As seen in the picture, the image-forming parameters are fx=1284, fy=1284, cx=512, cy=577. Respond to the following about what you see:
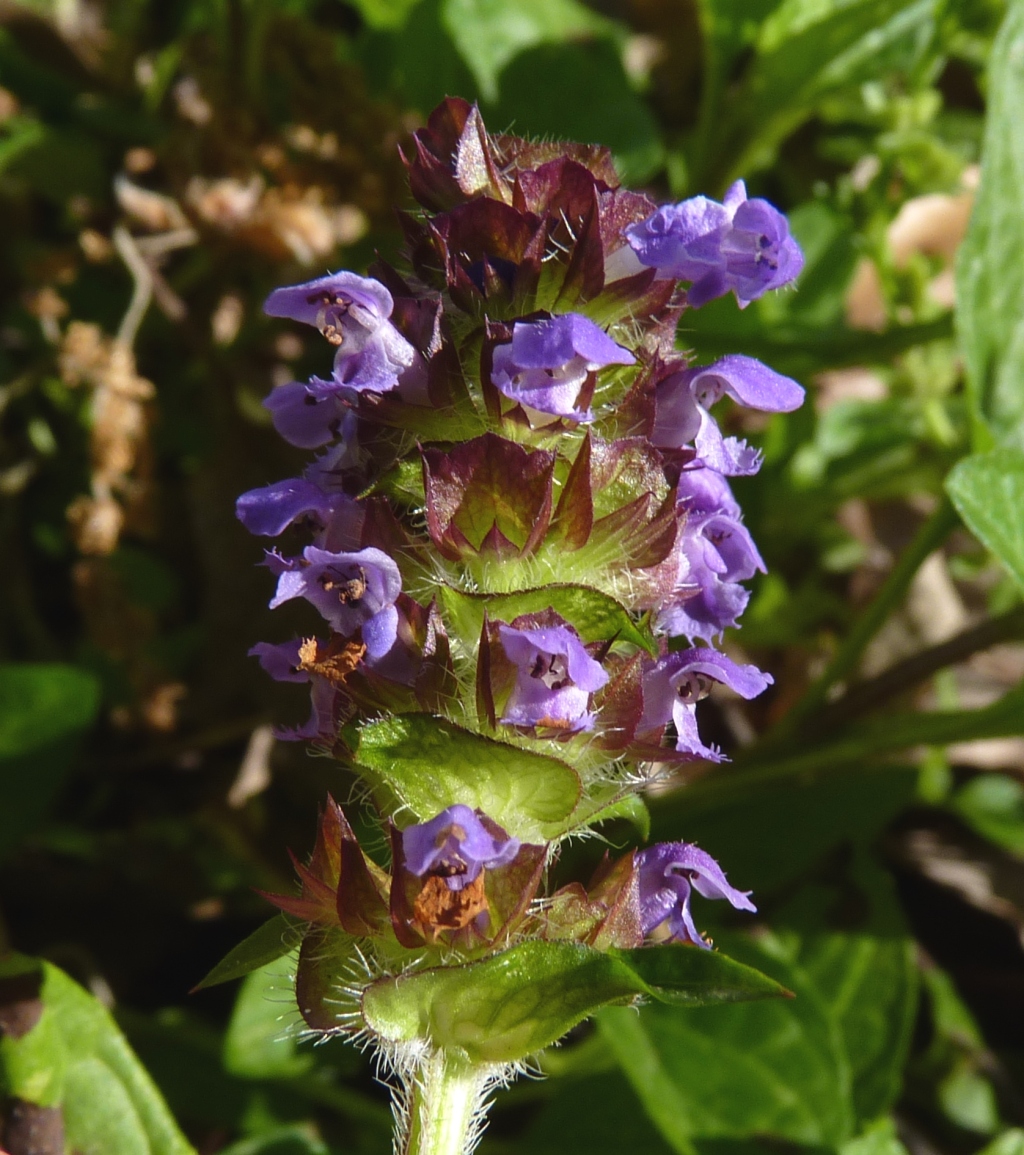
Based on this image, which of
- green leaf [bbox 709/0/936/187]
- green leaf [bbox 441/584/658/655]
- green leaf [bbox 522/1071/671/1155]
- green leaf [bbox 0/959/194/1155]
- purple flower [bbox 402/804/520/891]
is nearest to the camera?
purple flower [bbox 402/804/520/891]

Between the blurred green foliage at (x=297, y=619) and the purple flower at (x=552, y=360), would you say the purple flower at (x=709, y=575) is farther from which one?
the blurred green foliage at (x=297, y=619)

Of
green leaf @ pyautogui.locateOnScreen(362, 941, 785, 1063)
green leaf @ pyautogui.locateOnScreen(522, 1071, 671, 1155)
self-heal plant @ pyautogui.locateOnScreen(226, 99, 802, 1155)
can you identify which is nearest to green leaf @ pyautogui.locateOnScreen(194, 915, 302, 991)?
self-heal plant @ pyautogui.locateOnScreen(226, 99, 802, 1155)

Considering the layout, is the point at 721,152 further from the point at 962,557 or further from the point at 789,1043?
the point at 789,1043

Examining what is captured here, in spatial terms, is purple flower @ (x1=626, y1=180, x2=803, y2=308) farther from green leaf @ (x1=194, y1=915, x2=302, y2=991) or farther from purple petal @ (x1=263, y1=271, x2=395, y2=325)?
green leaf @ (x1=194, y1=915, x2=302, y2=991)

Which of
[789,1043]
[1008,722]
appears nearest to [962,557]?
[1008,722]

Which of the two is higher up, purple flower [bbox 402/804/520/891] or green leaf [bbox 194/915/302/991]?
purple flower [bbox 402/804/520/891]

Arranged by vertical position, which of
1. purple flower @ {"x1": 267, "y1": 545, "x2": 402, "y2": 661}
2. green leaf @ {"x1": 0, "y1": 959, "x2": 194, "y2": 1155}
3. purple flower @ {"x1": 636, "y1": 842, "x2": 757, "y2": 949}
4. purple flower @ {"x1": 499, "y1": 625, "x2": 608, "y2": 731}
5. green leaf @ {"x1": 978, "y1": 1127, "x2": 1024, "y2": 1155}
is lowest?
green leaf @ {"x1": 978, "y1": 1127, "x2": 1024, "y2": 1155}

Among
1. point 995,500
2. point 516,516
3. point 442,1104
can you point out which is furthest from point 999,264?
point 442,1104
